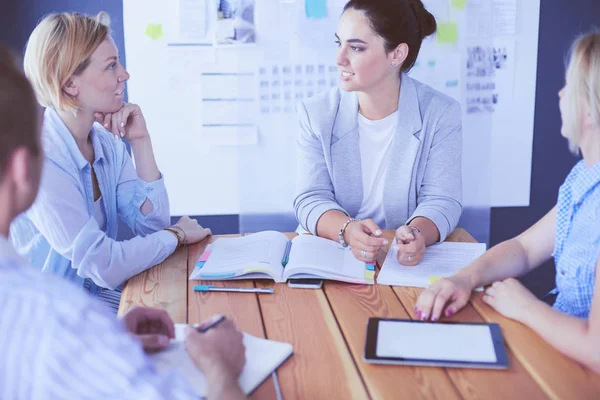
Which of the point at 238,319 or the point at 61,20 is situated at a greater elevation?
the point at 61,20

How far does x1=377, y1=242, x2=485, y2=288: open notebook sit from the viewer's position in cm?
150

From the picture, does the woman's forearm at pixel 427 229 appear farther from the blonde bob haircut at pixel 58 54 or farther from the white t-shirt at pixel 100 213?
the blonde bob haircut at pixel 58 54

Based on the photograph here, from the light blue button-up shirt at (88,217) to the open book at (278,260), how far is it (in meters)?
0.16

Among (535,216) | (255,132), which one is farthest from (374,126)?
(535,216)

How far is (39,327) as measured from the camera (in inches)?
28.2

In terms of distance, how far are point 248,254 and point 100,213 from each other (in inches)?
20.0

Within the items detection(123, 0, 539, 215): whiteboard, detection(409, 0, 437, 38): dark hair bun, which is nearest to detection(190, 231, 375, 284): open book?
detection(409, 0, 437, 38): dark hair bun

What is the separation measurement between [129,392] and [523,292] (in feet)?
2.79

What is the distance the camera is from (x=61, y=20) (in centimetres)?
170

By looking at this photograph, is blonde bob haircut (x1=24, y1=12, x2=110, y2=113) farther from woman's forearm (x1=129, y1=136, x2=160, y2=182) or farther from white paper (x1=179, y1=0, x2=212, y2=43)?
white paper (x1=179, y1=0, x2=212, y2=43)

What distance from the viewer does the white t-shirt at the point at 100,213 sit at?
183 centimetres

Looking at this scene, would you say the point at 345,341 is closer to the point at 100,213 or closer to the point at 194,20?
the point at 100,213

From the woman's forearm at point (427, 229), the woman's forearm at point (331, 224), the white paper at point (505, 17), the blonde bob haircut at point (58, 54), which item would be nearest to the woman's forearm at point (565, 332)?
the woman's forearm at point (427, 229)

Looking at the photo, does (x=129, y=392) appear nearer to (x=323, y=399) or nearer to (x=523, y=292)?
(x=323, y=399)
